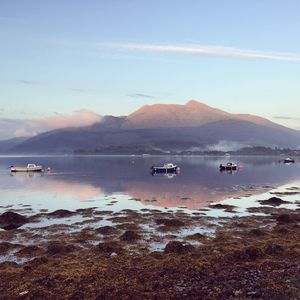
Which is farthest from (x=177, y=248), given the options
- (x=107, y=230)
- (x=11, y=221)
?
(x=11, y=221)

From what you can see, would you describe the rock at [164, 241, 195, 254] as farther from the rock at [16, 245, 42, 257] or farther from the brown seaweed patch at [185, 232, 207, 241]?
the rock at [16, 245, 42, 257]

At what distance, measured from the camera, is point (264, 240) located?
30781 mm

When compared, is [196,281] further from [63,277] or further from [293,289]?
[63,277]

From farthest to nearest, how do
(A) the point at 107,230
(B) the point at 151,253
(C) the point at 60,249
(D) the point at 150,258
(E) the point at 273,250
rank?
(A) the point at 107,230 → (C) the point at 60,249 → (B) the point at 151,253 → (E) the point at 273,250 → (D) the point at 150,258

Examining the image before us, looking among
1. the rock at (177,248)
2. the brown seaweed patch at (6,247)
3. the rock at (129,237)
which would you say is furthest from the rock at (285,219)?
the brown seaweed patch at (6,247)

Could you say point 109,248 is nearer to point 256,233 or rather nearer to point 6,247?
point 6,247

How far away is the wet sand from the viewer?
1866 centimetres

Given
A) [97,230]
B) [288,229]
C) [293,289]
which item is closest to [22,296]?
[293,289]

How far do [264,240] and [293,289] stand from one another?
13124 millimetres

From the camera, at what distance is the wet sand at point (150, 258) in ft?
61.2

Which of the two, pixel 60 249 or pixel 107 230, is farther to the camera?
pixel 107 230

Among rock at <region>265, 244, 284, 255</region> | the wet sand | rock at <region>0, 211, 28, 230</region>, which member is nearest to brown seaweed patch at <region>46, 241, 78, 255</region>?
the wet sand

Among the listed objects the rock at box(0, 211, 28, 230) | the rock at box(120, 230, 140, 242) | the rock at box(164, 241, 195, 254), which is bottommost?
the rock at box(0, 211, 28, 230)

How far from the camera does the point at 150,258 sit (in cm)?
2494
